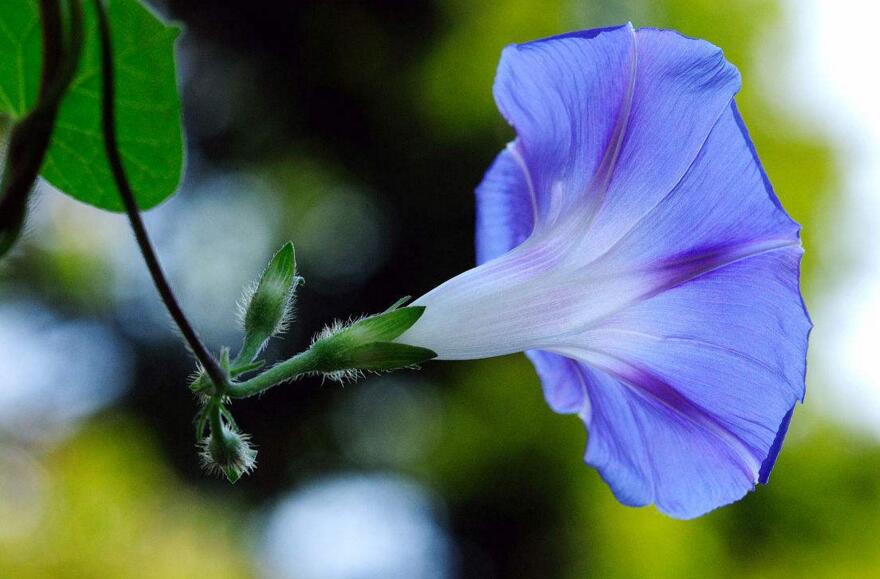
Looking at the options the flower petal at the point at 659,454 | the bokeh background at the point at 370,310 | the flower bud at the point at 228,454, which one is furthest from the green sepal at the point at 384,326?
the bokeh background at the point at 370,310

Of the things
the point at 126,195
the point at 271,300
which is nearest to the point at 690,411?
the point at 271,300

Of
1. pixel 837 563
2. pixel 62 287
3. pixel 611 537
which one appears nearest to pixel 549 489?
pixel 611 537

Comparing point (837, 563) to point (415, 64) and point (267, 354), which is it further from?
point (415, 64)

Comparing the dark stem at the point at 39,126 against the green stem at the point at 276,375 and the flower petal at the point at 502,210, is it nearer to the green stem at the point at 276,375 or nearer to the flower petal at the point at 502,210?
the green stem at the point at 276,375

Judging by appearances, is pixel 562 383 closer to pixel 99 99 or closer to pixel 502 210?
pixel 502 210

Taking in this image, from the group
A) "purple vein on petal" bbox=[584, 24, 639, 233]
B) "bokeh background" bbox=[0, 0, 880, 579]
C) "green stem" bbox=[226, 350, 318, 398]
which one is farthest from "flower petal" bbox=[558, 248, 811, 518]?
"bokeh background" bbox=[0, 0, 880, 579]

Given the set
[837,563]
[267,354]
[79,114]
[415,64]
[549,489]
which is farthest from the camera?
[415,64]

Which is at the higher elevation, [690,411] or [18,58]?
[18,58]
